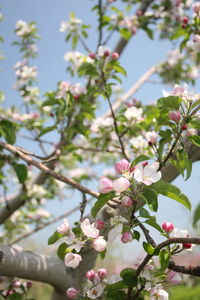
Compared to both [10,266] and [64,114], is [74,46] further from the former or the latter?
[10,266]

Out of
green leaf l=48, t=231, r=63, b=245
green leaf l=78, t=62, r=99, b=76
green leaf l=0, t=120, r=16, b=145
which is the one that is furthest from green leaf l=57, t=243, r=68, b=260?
green leaf l=78, t=62, r=99, b=76

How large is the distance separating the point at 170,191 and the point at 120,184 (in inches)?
5.5

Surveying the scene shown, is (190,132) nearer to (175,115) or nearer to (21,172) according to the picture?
(175,115)

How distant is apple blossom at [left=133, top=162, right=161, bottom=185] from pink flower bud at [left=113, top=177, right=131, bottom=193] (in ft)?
0.09

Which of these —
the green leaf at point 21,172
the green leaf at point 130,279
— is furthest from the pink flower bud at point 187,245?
the green leaf at point 21,172

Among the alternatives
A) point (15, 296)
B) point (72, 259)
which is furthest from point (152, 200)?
point (15, 296)

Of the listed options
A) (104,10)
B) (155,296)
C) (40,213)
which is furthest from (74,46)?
(155,296)

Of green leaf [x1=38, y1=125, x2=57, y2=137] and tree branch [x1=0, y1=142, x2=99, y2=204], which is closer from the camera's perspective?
tree branch [x1=0, y1=142, x2=99, y2=204]

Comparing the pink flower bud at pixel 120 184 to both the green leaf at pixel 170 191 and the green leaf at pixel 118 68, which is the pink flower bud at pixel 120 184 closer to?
the green leaf at pixel 170 191

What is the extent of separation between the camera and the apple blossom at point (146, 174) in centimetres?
82

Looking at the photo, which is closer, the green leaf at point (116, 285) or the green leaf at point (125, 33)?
the green leaf at point (116, 285)

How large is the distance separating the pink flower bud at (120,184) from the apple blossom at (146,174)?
0.09ft

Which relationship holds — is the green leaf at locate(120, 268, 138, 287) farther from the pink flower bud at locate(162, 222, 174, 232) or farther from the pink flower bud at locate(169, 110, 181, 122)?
the pink flower bud at locate(169, 110, 181, 122)

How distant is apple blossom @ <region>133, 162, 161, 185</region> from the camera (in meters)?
0.82
